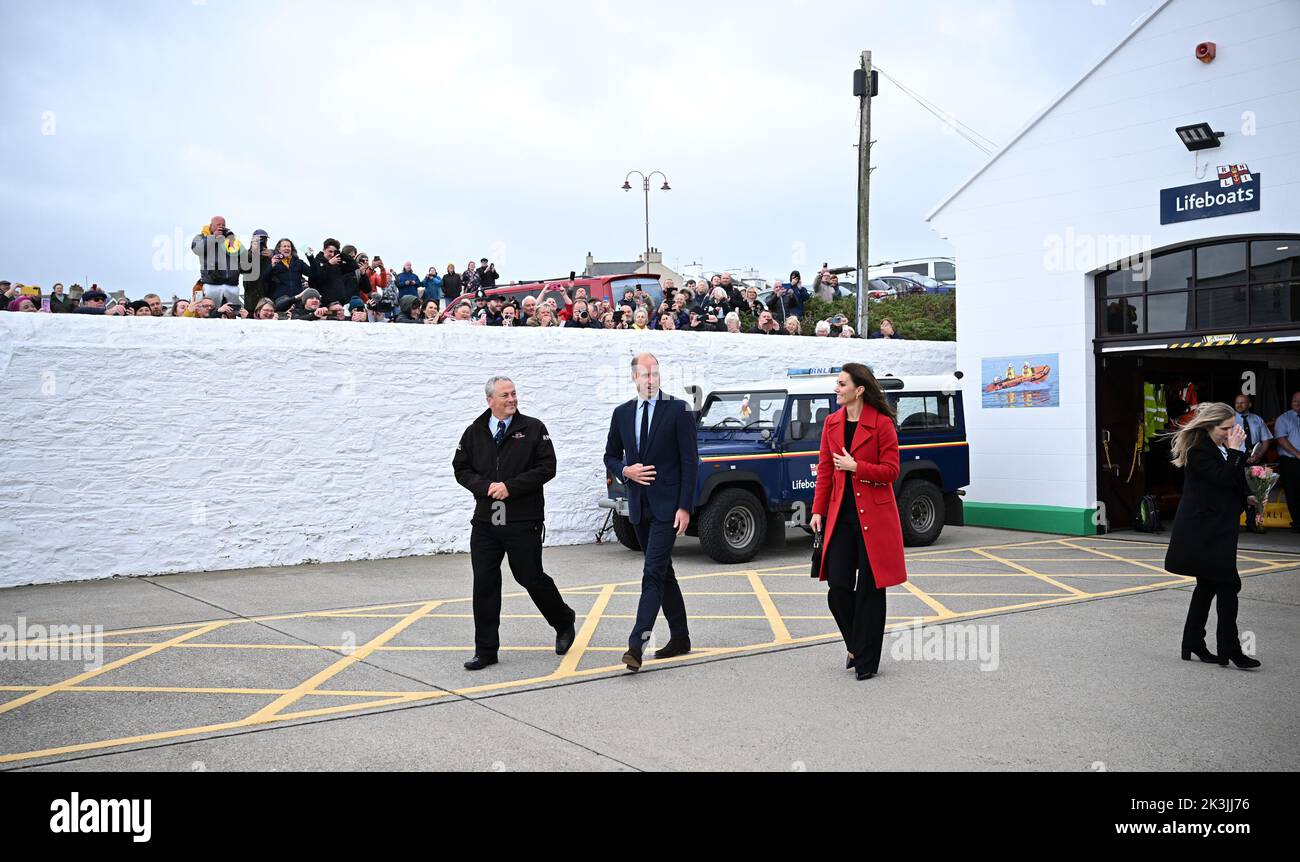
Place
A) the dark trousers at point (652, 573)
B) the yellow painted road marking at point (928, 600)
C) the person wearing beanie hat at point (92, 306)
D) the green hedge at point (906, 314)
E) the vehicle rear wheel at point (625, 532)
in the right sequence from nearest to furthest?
the dark trousers at point (652, 573), the yellow painted road marking at point (928, 600), the person wearing beanie hat at point (92, 306), the vehicle rear wheel at point (625, 532), the green hedge at point (906, 314)

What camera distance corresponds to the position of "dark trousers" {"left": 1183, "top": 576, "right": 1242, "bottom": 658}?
23.1 ft

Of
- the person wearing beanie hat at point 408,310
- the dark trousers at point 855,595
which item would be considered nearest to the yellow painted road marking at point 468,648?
the dark trousers at point 855,595

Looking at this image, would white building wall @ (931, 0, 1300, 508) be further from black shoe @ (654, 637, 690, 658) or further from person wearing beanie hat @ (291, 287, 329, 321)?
black shoe @ (654, 637, 690, 658)

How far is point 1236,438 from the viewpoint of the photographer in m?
7.12

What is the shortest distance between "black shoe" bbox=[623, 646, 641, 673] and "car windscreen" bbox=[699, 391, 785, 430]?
6114 millimetres

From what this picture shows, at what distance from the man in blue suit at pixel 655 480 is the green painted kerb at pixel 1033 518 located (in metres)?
8.57

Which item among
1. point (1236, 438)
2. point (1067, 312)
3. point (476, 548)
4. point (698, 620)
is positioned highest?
point (1067, 312)

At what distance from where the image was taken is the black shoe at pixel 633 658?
6.85 meters

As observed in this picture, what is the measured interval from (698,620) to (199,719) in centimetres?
402

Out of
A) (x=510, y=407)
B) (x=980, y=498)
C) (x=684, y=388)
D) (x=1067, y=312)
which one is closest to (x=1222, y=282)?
(x=1067, y=312)

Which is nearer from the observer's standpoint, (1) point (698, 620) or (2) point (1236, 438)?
(2) point (1236, 438)

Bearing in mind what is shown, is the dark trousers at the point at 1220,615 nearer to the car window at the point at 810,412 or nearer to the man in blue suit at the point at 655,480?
the man in blue suit at the point at 655,480

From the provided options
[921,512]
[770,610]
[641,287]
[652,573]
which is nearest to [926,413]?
[921,512]
